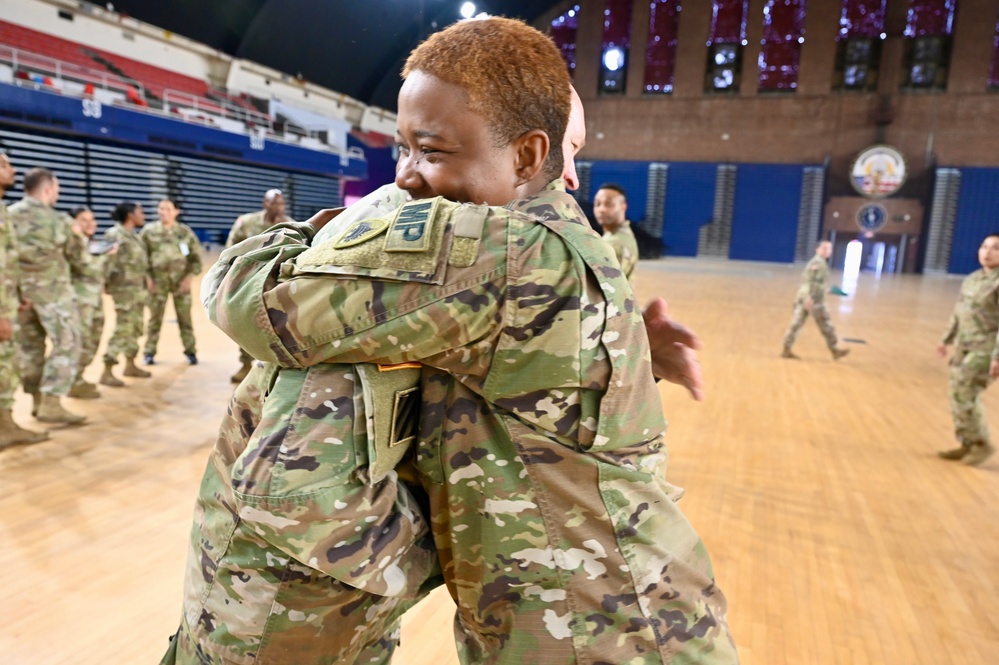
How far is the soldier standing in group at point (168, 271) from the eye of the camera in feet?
20.3

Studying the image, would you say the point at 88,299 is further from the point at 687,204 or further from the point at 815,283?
the point at 687,204

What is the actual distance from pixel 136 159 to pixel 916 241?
20499 mm

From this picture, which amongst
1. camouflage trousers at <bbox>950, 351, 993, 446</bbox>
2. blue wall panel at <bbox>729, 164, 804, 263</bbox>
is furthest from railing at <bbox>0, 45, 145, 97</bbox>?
blue wall panel at <bbox>729, 164, 804, 263</bbox>

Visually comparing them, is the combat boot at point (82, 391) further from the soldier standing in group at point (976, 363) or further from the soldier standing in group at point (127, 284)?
the soldier standing in group at point (976, 363)

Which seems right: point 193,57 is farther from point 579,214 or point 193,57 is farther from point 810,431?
point 579,214

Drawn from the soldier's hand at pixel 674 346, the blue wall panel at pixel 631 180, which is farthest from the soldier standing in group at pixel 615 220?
the blue wall panel at pixel 631 180

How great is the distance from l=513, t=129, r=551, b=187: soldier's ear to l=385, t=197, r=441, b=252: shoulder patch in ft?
0.51

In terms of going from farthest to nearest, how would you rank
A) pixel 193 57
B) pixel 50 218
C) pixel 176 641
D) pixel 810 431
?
1. pixel 193 57
2. pixel 810 431
3. pixel 50 218
4. pixel 176 641

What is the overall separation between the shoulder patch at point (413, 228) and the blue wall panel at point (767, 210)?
2181 centimetres

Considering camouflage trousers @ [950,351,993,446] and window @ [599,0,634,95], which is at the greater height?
window @ [599,0,634,95]

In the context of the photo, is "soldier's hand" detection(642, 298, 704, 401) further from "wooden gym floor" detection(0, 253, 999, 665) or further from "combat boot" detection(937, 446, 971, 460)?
"combat boot" detection(937, 446, 971, 460)

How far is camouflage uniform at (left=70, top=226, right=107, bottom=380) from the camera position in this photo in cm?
496

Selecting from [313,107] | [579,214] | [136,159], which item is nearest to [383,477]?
[579,214]

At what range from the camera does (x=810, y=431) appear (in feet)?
16.4
